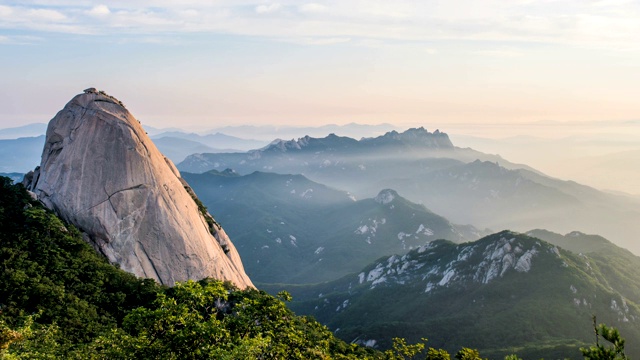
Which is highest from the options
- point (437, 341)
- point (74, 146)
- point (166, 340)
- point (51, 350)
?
point (74, 146)

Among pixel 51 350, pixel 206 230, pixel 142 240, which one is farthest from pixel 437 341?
pixel 51 350

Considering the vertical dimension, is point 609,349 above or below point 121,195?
above

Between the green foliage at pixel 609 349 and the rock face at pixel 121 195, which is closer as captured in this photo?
the green foliage at pixel 609 349

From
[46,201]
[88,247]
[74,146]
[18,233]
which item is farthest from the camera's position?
[74,146]

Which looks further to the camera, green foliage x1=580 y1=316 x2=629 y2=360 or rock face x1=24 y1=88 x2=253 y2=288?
rock face x1=24 y1=88 x2=253 y2=288

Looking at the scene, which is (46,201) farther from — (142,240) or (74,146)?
(142,240)

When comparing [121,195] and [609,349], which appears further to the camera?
[121,195]

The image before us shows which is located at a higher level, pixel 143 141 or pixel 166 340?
pixel 143 141

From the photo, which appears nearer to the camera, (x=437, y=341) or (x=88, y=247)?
(x=88, y=247)
